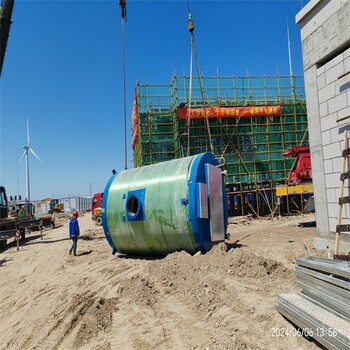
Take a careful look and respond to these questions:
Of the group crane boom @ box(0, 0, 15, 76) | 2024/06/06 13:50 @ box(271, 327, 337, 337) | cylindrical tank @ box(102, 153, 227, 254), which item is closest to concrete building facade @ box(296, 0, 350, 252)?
cylindrical tank @ box(102, 153, 227, 254)

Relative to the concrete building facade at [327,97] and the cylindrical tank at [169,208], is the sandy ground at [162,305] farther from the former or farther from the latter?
the concrete building facade at [327,97]

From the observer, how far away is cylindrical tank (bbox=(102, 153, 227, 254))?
27.1ft

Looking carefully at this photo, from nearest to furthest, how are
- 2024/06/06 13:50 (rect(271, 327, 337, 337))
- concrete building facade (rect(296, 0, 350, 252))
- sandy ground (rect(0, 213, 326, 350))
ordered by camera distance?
2024/06/06 13:50 (rect(271, 327, 337, 337)) → sandy ground (rect(0, 213, 326, 350)) → concrete building facade (rect(296, 0, 350, 252))

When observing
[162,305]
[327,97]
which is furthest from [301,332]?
[327,97]

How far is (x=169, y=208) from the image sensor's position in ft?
28.1

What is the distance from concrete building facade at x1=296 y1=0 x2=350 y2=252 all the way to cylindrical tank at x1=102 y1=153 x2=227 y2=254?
2440 millimetres

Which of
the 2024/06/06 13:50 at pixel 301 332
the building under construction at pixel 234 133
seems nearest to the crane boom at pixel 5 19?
the building under construction at pixel 234 133

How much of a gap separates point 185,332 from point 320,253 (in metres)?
4.49

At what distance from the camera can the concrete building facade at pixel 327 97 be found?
716 cm

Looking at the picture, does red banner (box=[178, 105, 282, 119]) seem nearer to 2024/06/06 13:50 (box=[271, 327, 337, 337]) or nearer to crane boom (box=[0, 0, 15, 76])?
crane boom (box=[0, 0, 15, 76])

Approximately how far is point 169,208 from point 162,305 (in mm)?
2969

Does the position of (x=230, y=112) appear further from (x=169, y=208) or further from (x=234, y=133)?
(x=169, y=208)

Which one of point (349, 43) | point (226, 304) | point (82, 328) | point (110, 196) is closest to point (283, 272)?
point (226, 304)

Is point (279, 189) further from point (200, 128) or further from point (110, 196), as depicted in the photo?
point (110, 196)
